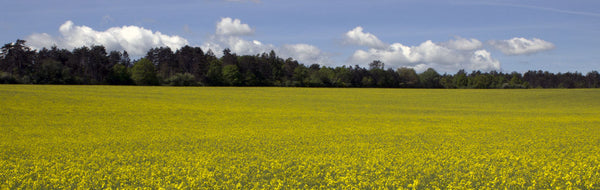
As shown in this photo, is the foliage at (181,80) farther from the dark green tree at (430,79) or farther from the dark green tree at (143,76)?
the dark green tree at (430,79)

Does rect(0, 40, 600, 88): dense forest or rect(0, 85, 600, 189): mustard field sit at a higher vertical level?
rect(0, 40, 600, 88): dense forest

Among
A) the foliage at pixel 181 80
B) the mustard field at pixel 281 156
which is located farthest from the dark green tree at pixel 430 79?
the mustard field at pixel 281 156

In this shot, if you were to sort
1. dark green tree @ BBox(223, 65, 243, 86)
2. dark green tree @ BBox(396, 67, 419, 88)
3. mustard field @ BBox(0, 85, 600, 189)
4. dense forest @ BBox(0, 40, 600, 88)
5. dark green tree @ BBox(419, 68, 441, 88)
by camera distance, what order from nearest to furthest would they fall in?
mustard field @ BBox(0, 85, 600, 189), dense forest @ BBox(0, 40, 600, 88), dark green tree @ BBox(223, 65, 243, 86), dark green tree @ BBox(396, 67, 419, 88), dark green tree @ BBox(419, 68, 441, 88)

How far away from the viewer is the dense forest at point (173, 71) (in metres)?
82.0

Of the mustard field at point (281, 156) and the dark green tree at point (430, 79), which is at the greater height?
the dark green tree at point (430, 79)

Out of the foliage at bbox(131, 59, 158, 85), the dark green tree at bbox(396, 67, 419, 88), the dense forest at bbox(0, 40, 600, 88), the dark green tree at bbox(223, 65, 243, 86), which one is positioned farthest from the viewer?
the dark green tree at bbox(396, 67, 419, 88)

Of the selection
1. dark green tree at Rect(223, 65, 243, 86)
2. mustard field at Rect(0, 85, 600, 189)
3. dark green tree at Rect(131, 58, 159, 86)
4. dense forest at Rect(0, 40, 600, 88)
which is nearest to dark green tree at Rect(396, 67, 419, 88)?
dense forest at Rect(0, 40, 600, 88)

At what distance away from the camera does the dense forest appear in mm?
81981

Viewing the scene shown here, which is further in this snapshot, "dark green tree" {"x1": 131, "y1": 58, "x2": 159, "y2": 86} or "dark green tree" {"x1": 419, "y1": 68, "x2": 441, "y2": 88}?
"dark green tree" {"x1": 419, "y1": 68, "x2": 441, "y2": 88}

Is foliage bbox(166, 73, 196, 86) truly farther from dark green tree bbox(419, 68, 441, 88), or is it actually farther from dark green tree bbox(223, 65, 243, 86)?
dark green tree bbox(419, 68, 441, 88)

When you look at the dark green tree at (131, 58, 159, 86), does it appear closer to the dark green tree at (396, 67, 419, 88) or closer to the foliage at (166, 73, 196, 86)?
the foliage at (166, 73, 196, 86)

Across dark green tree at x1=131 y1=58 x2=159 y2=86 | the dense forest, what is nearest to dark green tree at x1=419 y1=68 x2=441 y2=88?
the dense forest

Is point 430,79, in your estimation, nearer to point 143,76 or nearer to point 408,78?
point 408,78

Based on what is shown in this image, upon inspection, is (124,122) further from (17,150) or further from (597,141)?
(597,141)
